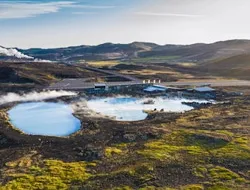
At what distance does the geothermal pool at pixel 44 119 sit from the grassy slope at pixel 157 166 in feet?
38.2

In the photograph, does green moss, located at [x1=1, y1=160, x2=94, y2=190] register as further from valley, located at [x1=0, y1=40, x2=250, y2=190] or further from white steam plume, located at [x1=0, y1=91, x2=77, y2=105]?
white steam plume, located at [x1=0, y1=91, x2=77, y2=105]

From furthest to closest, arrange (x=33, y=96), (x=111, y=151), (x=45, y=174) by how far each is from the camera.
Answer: (x=33, y=96) < (x=111, y=151) < (x=45, y=174)

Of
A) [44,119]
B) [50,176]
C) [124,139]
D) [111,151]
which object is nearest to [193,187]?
[111,151]

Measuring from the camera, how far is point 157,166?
124 ft

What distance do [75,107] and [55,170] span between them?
3664 centimetres

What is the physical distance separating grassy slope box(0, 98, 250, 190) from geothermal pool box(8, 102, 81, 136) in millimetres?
11651

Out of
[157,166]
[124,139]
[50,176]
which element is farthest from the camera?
[124,139]

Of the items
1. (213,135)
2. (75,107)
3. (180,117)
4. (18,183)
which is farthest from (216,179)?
(75,107)

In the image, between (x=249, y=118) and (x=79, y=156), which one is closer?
(x=79, y=156)

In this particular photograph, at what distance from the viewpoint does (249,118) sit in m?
61.3

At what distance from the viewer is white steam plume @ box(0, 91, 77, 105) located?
3170 inches

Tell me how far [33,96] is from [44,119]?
23825 mm

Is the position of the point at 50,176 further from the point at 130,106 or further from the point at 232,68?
the point at 232,68

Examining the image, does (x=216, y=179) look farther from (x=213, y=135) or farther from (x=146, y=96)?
(x=146, y=96)
